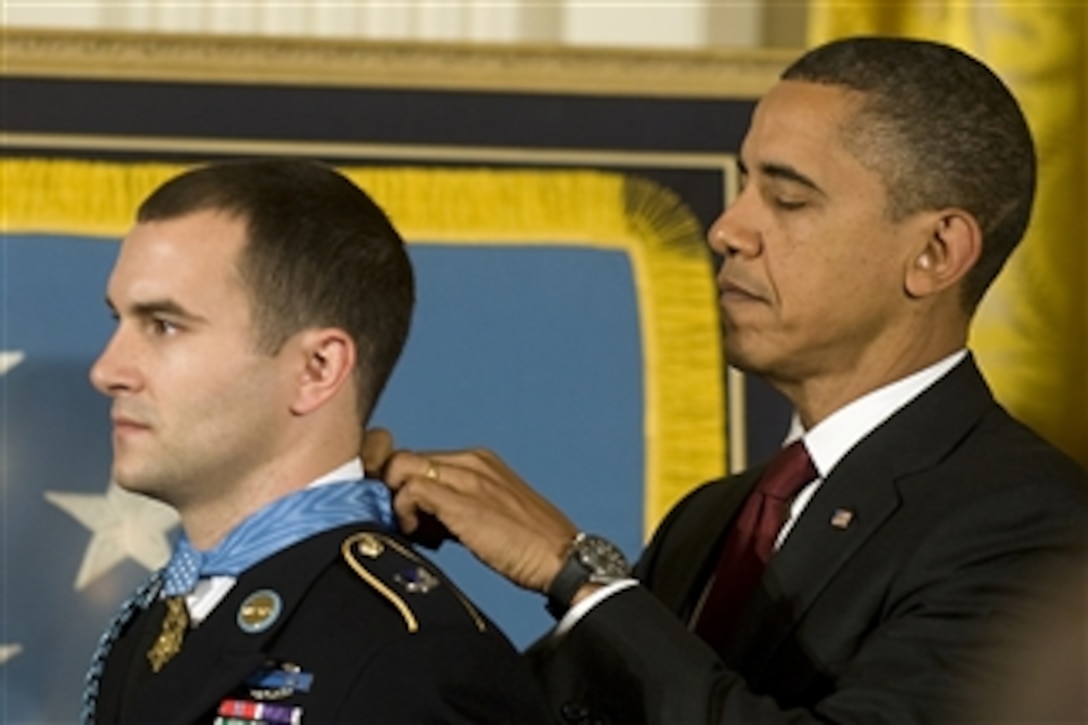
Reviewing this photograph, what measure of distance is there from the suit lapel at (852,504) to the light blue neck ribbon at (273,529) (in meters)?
0.37

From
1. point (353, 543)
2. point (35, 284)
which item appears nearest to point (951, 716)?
point (353, 543)

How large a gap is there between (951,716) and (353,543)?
50 centimetres

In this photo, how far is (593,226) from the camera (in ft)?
9.53

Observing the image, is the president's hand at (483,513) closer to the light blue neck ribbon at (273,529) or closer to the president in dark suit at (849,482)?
the president in dark suit at (849,482)

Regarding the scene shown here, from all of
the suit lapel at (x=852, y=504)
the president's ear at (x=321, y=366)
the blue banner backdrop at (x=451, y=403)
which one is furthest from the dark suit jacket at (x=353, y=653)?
the blue banner backdrop at (x=451, y=403)

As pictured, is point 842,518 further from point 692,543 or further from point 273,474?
point 273,474

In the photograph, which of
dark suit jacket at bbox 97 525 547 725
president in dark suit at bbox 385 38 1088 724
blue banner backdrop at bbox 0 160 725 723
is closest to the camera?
dark suit jacket at bbox 97 525 547 725

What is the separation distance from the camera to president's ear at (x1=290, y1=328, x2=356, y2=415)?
1.72 m

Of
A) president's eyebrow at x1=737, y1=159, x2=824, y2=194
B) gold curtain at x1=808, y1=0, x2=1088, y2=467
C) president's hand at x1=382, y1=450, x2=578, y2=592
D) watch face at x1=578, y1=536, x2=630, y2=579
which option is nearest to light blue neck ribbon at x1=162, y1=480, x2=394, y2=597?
president's hand at x1=382, y1=450, x2=578, y2=592

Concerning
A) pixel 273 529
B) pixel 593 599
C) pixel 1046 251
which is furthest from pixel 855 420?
pixel 1046 251

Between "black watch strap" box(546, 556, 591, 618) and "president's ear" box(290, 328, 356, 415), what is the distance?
258mm

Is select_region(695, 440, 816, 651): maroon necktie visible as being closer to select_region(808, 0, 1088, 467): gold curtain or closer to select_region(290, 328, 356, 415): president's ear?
select_region(290, 328, 356, 415): president's ear

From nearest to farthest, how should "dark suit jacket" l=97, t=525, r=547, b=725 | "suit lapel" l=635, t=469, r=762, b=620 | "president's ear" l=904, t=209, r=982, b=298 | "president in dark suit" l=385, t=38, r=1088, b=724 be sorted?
"dark suit jacket" l=97, t=525, r=547, b=725 → "president in dark suit" l=385, t=38, r=1088, b=724 → "president's ear" l=904, t=209, r=982, b=298 → "suit lapel" l=635, t=469, r=762, b=620

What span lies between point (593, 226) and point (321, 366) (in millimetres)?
1209
